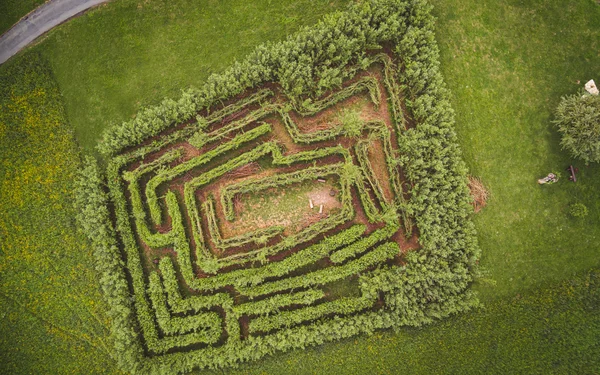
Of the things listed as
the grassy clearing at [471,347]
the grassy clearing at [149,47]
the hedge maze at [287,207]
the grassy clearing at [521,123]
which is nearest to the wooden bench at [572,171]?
the grassy clearing at [521,123]

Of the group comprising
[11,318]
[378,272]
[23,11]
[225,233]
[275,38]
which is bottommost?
[378,272]

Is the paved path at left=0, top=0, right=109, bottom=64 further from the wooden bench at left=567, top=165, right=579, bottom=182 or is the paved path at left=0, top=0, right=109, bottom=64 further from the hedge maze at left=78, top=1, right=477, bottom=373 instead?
the wooden bench at left=567, top=165, right=579, bottom=182

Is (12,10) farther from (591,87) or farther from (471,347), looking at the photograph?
(591,87)

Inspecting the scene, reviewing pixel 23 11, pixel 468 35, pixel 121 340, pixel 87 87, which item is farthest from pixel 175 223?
pixel 468 35

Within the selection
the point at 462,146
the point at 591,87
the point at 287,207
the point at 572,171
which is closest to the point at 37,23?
the point at 287,207

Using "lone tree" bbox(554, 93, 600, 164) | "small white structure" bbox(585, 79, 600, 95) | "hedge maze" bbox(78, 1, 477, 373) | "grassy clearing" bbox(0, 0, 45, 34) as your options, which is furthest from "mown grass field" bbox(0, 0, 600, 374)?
"grassy clearing" bbox(0, 0, 45, 34)

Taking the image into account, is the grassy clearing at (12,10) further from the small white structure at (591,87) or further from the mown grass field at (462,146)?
the small white structure at (591,87)

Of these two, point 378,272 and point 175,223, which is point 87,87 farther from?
point 378,272

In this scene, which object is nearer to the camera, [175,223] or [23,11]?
[175,223]
